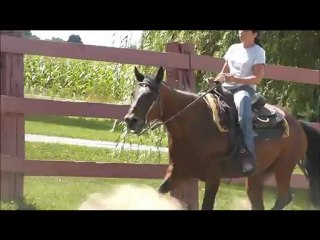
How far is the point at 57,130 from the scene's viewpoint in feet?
43.0

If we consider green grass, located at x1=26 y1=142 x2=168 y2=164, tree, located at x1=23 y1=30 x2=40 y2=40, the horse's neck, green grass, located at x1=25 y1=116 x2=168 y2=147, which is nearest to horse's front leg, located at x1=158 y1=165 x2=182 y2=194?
the horse's neck

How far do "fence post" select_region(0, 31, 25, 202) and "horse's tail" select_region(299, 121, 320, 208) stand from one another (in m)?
3.02

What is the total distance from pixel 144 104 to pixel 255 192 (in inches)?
71.9

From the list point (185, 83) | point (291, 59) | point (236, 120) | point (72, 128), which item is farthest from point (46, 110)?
point (72, 128)

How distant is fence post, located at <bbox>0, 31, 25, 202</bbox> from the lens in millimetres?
6113

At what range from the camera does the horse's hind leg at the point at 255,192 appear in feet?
22.5

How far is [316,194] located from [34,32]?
3.46 meters

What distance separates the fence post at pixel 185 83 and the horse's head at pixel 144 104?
1.25 metres

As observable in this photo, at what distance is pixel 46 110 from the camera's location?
20.4ft

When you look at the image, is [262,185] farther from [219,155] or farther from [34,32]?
[34,32]

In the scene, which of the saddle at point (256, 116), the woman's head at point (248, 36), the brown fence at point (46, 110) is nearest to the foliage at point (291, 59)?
the brown fence at point (46, 110)

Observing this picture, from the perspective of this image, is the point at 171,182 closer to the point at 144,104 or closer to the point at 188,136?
the point at 188,136

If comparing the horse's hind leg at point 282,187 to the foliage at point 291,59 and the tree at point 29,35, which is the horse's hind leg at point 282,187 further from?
the foliage at point 291,59

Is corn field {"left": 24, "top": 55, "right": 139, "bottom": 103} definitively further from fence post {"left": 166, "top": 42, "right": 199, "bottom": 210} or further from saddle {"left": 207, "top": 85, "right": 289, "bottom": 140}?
saddle {"left": 207, "top": 85, "right": 289, "bottom": 140}
